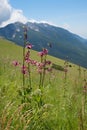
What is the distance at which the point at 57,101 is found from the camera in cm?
712

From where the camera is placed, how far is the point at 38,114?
209 inches

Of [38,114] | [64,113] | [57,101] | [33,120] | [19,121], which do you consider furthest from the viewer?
[57,101]

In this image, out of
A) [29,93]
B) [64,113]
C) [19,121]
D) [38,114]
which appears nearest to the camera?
[19,121]

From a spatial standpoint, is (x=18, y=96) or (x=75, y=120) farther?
(x=18, y=96)

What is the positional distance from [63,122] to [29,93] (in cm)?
135

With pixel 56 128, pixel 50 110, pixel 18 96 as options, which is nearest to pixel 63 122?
pixel 56 128

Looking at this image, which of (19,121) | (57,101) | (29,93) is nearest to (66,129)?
(19,121)

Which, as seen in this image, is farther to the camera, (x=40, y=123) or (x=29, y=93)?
(x=29, y=93)

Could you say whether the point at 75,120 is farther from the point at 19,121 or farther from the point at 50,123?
the point at 19,121

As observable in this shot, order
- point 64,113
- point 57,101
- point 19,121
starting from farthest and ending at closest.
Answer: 1. point 57,101
2. point 64,113
3. point 19,121

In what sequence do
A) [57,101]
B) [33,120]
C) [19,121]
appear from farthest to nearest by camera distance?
[57,101] < [33,120] < [19,121]

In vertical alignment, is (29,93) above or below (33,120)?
above

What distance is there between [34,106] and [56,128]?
99 cm

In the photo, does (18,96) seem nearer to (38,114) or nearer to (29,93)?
(29,93)
